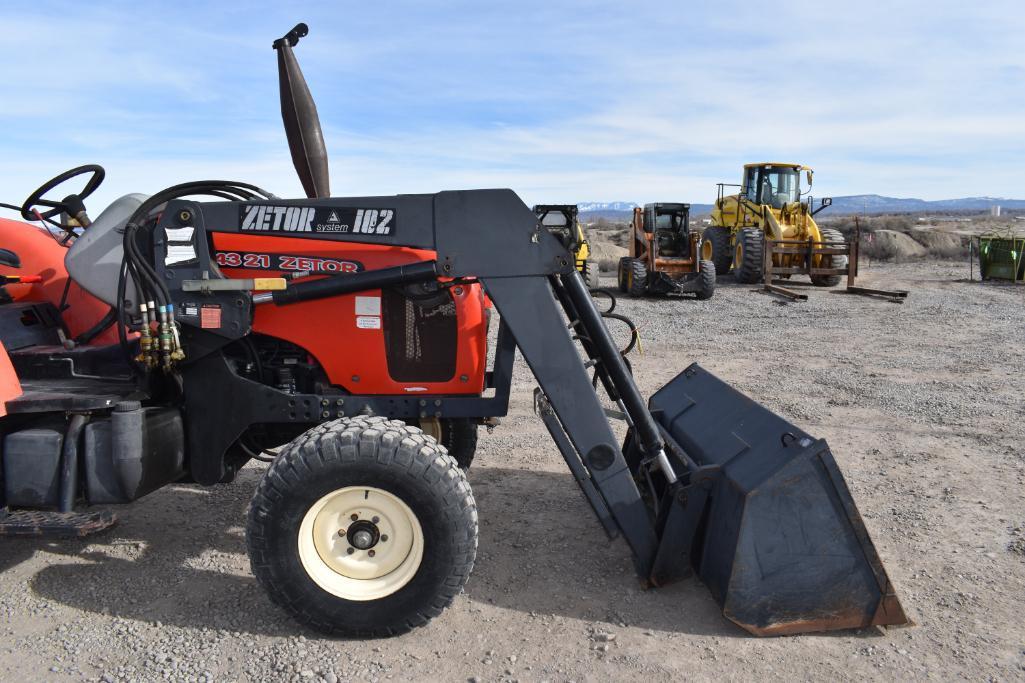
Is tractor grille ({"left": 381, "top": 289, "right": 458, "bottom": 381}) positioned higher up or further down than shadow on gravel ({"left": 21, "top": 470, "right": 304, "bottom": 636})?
higher up

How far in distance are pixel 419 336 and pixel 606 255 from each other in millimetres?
26084

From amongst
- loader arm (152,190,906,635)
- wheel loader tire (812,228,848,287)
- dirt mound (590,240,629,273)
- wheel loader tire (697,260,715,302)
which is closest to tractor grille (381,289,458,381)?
loader arm (152,190,906,635)

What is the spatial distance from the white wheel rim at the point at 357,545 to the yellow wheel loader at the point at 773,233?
16.1m

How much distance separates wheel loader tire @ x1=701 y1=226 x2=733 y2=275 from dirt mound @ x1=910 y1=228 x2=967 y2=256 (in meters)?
11.4

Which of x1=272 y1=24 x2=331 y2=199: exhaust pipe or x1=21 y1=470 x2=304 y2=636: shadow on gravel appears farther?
x1=272 y1=24 x2=331 y2=199: exhaust pipe

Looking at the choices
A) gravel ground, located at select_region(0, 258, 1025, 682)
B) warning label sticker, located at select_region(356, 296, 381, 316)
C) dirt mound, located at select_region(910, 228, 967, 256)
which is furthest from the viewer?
dirt mound, located at select_region(910, 228, 967, 256)

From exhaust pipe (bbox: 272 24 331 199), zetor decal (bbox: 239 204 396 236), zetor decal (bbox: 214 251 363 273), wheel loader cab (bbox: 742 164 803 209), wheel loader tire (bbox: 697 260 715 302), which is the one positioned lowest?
wheel loader tire (bbox: 697 260 715 302)

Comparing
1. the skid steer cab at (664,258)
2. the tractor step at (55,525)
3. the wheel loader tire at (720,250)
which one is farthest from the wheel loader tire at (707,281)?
the tractor step at (55,525)

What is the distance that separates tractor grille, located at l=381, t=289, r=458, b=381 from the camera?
393 centimetres

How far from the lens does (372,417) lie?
3.67 metres

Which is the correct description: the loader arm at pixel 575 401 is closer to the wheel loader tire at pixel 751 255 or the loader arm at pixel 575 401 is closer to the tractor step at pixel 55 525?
the tractor step at pixel 55 525

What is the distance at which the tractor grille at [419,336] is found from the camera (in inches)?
155

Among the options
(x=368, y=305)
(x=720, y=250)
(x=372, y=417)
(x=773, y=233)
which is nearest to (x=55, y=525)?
(x=372, y=417)

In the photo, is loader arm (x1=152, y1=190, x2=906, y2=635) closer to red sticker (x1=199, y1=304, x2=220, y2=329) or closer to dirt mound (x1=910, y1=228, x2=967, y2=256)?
red sticker (x1=199, y1=304, x2=220, y2=329)
